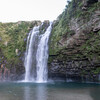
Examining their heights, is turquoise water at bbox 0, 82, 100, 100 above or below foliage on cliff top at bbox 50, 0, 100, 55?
below

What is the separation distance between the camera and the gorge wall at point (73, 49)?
60.6 ft

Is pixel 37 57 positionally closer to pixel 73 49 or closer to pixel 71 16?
pixel 73 49

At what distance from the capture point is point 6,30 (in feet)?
102

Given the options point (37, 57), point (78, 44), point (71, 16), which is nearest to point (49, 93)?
point (78, 44)

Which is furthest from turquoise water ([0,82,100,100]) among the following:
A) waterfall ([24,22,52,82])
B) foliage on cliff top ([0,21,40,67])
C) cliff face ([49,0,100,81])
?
foliage on cliff top ([0,21,40,67])

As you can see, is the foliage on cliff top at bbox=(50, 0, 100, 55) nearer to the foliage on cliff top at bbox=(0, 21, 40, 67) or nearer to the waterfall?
the waterfall

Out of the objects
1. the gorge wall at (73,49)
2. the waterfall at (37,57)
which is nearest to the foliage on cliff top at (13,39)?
the gorge wall at (73,49)

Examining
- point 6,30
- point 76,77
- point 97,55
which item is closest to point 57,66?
point 76,77

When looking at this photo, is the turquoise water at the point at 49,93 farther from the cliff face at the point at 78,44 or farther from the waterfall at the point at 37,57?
the waterfall at the point at 37,57

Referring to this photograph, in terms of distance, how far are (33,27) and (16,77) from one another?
11.6 m

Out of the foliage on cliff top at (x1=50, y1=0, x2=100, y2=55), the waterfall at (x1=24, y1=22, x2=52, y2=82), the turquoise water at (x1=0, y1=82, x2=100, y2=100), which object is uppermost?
the foliage on cliff top at (x1=50, y1=0, x2=100, y2=55)

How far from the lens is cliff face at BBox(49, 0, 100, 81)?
1836 cm

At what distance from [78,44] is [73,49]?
1121mm

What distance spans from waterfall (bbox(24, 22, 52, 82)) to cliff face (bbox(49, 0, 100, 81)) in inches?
50.1
